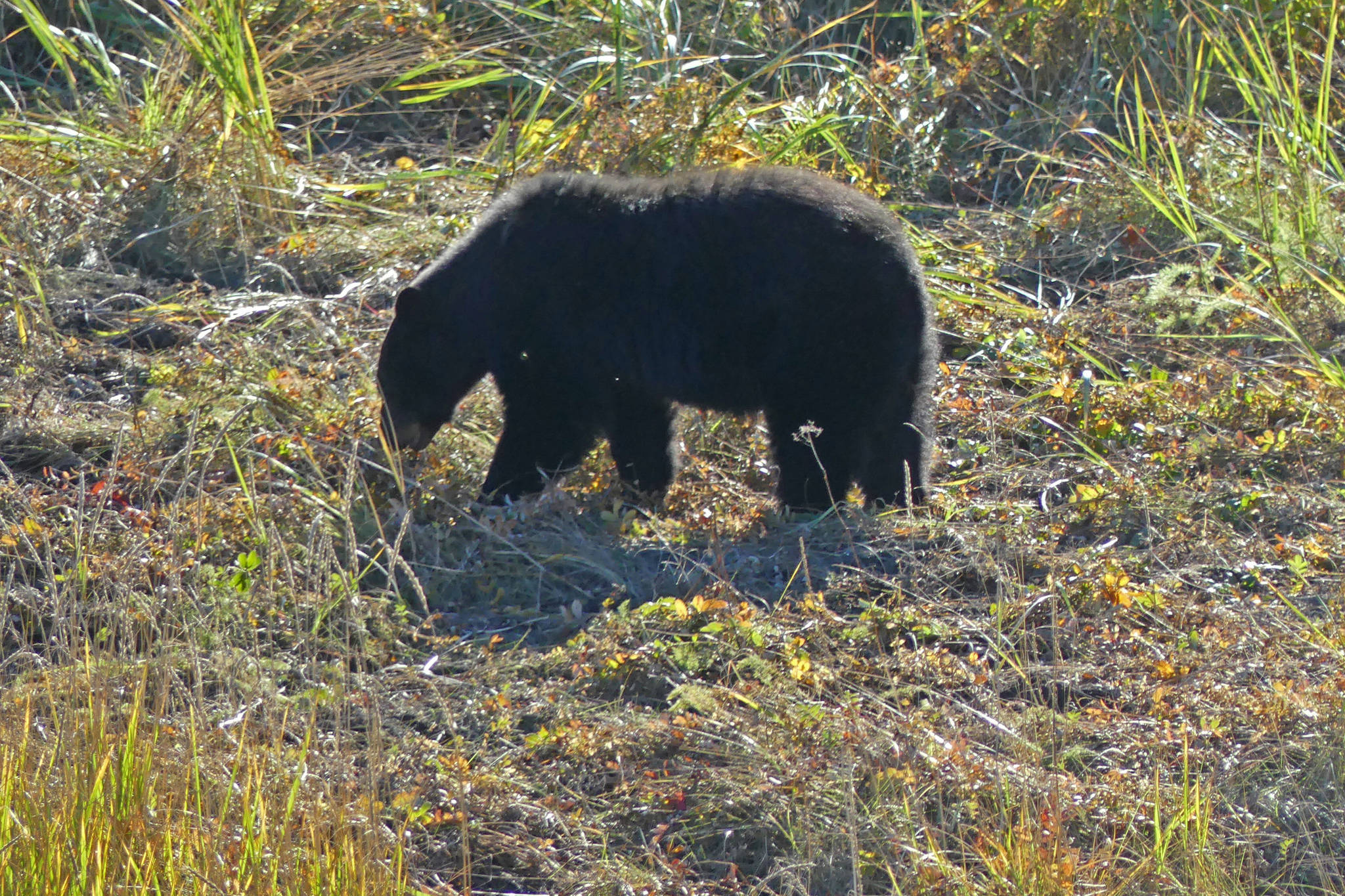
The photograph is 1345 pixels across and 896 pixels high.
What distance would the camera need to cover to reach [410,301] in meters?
5.58

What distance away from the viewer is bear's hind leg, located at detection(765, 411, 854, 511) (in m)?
5.15

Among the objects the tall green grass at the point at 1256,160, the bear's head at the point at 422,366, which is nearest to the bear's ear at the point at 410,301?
the bear's head at the point at 422,366

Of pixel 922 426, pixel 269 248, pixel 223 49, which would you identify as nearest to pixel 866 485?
pixel 922 426

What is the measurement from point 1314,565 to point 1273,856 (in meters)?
1.55

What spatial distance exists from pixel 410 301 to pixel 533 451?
0.73m

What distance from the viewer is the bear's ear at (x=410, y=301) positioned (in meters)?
5.57

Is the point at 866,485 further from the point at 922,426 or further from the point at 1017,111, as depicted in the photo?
the point at 1017,111

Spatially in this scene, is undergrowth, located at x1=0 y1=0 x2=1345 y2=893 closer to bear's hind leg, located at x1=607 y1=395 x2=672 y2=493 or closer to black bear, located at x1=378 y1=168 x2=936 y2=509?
bear's hind leg, located at x1=607 y1=395 x2=672 y2=493

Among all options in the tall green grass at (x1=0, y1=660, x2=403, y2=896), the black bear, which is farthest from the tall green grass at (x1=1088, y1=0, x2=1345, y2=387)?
the tall green grass at (x1=0, y1=660, x2=403, y2=896)

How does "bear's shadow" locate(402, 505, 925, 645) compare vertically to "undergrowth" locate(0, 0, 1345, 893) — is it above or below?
below

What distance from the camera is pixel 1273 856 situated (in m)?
3.40

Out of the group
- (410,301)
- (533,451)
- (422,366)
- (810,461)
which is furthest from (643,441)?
(410,301)

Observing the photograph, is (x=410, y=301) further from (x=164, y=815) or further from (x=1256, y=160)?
(x=1256, y=160)

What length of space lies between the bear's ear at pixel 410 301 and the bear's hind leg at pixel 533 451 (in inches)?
20.9
